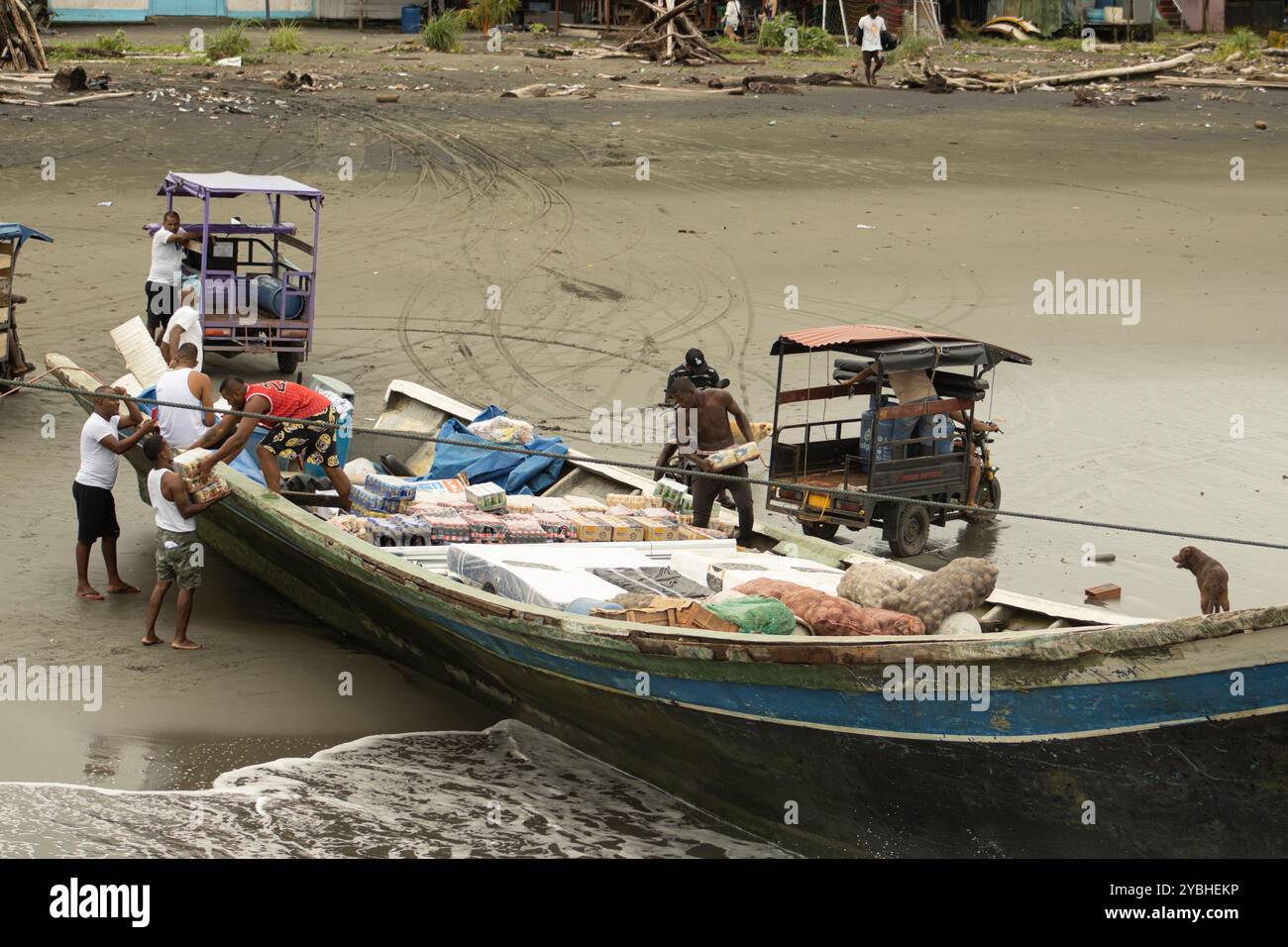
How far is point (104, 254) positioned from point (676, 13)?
14.7 metres

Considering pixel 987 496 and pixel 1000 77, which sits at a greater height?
pixel 1000 77

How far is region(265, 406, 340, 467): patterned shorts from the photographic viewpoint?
29.9ft

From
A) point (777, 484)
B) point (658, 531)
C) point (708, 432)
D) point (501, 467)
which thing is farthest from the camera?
point (501, 467)

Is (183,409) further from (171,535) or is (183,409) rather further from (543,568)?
(543,568)

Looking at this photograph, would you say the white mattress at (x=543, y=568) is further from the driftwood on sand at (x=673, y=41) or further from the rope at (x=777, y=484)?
the driftwood on sand at (x=673, y=41)

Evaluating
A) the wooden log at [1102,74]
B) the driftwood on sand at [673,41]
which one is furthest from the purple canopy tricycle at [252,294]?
the driftwood on sand at [673,41]

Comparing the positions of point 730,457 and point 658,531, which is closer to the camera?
point 658,531

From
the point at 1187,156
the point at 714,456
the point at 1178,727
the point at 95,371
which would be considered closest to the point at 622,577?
the point at 714,456

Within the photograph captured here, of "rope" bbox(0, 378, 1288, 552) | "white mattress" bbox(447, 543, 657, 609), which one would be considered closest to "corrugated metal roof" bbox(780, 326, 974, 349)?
"rope" bbox(0, 378, 1288, 552)

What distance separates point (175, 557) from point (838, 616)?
3.71 m

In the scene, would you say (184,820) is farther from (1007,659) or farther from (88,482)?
(1007,659)

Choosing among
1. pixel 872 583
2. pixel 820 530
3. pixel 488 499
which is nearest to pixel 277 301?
pixel 488 499

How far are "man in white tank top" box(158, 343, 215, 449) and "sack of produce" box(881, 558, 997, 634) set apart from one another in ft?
14.4

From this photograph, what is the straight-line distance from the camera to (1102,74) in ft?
84.0
